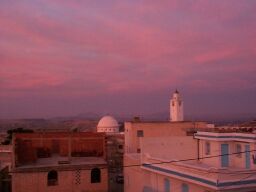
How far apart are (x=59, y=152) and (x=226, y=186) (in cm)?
1746

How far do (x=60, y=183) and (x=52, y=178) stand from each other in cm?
68

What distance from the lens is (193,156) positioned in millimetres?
23688

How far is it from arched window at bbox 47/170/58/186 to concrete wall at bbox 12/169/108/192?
22cm

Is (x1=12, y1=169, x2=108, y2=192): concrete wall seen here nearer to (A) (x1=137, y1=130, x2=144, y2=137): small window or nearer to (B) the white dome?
(A) (x1=137, y1=130, x2=144, y2=137): small window

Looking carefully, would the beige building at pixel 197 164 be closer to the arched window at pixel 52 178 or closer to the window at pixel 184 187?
the window at pixel 184 187

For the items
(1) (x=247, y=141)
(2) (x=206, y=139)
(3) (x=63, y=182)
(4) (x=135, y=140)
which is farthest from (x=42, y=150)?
(1) (x=247, y=141)

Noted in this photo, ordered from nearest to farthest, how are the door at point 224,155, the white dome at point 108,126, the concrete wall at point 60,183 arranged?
the door at point 224,155 < the concrete wall at point 60,183 < the white dome at point 108,126

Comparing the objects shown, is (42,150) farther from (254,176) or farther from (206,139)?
(254,176)

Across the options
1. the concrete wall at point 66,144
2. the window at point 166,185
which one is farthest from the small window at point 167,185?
the concrete wall at point 66,144

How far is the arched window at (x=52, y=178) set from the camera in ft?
83.5

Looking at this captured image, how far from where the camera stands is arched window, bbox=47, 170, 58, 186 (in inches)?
1002

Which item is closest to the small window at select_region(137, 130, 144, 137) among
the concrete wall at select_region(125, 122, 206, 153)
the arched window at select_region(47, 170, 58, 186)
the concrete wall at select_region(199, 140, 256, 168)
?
the concrete wall at select_region(125, 122, 206, 153)

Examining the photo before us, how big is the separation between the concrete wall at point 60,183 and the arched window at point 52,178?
22 centimetres

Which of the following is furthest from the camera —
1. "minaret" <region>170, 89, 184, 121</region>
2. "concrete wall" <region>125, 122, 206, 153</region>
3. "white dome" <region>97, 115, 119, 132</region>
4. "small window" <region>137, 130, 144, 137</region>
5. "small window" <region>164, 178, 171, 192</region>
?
"white dome" <region>97, 115, 119, 132</region>
